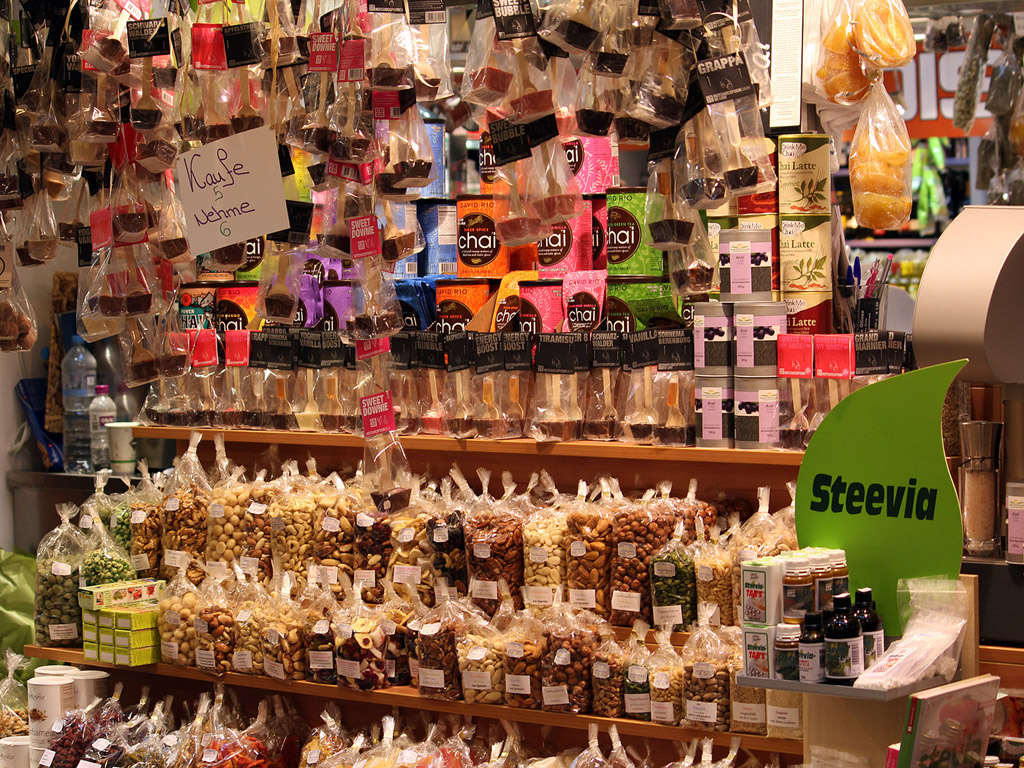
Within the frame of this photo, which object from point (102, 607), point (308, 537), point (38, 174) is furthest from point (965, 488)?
point (102, 607)

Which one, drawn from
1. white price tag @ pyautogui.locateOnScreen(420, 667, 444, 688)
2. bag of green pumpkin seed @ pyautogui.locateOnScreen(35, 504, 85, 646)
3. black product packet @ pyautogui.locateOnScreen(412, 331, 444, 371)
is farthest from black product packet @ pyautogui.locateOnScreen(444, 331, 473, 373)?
bag of green pumpkin seed @ pyautogui.locateOnScreen(35, 504, 85, 646)

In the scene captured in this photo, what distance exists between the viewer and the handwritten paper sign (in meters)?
2.09

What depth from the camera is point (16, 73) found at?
2.33 m

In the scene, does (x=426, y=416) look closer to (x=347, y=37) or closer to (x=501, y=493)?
(x=501, y=493)

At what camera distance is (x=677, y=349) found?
2.58m

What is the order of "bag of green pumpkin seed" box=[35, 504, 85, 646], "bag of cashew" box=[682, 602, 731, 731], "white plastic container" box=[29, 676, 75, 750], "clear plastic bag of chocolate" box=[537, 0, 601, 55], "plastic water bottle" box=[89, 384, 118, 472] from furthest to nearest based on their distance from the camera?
1. "plastic water bottle" box=[89, 384, 118, 472]
2. "bag of green pumpkin seed" box=[35, 504, 85, 646]
3. "white plastic container" box=[29, 676, 75, 750]
4. "bag of cashew" box=[682, 602, 731, 731]
5. "clear plastic bag of chocolate" box=[537, 0, 601, 55]

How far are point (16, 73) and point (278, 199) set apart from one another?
0.71 meters

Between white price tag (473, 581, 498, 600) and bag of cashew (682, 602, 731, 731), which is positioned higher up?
white price tag (473, 581, 498, 600)

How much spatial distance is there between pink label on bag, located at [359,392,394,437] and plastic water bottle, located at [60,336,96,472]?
186cm

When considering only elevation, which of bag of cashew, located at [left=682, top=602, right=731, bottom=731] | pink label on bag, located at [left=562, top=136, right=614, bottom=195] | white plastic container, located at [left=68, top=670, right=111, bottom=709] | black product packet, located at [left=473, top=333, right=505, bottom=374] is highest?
pink label on bag, located at [left=562, top=136, right=614, bottom=195]

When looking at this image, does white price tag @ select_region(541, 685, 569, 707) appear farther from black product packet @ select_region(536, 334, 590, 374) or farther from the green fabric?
the green fabric

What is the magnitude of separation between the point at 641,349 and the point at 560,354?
0.66ft

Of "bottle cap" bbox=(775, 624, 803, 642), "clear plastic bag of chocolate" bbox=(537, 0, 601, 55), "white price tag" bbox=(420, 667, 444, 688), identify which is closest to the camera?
"bottle cap" bbox=(775, 624, 803, 642)

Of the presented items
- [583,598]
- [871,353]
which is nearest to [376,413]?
[583,598]
